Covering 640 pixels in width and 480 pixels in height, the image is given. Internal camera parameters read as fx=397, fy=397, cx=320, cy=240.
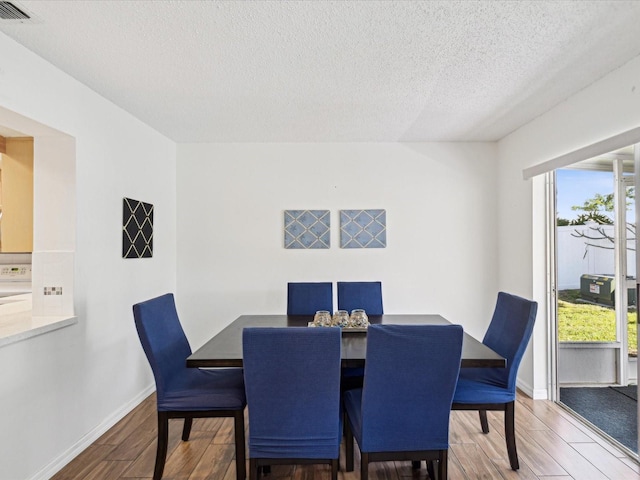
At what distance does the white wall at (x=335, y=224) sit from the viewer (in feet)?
13.8

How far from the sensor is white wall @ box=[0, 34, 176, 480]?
7.00 feet

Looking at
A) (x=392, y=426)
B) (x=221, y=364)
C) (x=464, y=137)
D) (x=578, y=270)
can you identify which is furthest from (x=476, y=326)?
(x=221, y=364)

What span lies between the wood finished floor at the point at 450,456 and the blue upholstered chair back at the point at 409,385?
0.59 meters

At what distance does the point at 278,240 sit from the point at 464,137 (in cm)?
220

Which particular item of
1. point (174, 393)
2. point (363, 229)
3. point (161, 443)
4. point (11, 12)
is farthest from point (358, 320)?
point (11, 12)

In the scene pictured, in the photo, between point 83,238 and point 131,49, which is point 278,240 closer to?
point 83,238

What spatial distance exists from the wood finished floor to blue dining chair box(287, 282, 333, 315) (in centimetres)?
103

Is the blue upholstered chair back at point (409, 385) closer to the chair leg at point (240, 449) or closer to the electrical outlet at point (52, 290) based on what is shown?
the chair leg at point (240, 449)

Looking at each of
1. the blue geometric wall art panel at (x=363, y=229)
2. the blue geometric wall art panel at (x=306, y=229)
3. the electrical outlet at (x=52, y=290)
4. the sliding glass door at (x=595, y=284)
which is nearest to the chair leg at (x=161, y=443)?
the electrical outlet at (x=52, y=290)

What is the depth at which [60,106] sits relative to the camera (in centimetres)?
250

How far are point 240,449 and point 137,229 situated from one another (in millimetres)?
2067

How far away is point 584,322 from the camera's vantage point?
3605 millimetres

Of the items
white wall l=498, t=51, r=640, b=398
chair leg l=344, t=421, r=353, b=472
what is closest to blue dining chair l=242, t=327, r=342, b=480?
chair leg l=344, t=421, r=353, b=472

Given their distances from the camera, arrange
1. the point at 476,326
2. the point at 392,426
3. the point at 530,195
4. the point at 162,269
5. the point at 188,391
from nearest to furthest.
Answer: the point at 392,426 → the point at 188,391 → the point at 530,195 → the point at 162,269 → the point at 476,326
